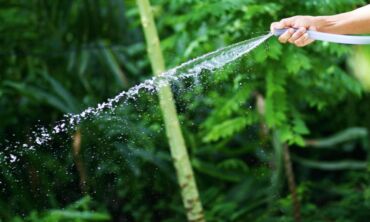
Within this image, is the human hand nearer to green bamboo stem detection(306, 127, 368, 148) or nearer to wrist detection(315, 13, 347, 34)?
wrist detection(315, 13, 347, 34)

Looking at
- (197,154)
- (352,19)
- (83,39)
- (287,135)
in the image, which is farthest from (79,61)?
(352,19)

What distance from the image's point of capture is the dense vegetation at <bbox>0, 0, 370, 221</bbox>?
208 cm

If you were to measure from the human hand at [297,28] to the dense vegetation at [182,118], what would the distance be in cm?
37

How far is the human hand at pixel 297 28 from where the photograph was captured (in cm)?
163

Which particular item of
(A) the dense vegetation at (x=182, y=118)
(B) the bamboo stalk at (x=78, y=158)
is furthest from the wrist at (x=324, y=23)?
(B) the bamboo stalk at (x=78, y=158)

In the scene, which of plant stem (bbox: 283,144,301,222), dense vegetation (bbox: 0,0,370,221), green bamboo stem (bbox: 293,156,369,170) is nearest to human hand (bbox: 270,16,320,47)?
dense vegetation (bbox: 0,0,370,221)

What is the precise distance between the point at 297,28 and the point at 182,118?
0.73m

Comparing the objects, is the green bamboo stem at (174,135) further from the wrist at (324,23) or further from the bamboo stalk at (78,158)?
the wrist at (324,23)

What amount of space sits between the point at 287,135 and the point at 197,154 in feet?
2.85

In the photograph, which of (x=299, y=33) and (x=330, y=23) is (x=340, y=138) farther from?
(x=299, y=33)

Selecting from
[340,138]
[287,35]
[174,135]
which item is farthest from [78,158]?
[340,138]

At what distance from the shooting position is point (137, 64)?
3.77m

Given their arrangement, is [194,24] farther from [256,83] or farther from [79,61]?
[79,61]

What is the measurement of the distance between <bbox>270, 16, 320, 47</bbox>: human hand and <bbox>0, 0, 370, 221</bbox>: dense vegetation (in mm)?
374
